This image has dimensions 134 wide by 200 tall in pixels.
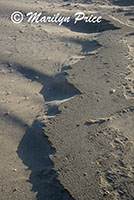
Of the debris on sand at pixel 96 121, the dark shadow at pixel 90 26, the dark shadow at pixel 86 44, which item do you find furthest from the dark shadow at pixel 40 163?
the dark shadow at pixel 90 26

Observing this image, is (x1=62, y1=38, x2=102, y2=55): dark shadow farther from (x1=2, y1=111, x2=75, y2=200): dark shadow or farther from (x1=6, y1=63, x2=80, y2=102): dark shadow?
(x1=2, y1=111, x2=75, y2=200): dark shadow

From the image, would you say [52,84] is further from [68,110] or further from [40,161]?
[40,161]

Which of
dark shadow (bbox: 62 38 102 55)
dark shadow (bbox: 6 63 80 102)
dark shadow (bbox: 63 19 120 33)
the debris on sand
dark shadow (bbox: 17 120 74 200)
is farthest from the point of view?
dark shadow (bbox: 63 19 120 33)

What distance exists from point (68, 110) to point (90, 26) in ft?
5.54

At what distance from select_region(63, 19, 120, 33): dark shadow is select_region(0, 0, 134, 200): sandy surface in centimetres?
1

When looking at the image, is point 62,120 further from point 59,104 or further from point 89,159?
point 89,159

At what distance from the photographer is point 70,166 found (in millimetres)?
2020

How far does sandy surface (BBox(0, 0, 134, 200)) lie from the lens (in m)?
1.96

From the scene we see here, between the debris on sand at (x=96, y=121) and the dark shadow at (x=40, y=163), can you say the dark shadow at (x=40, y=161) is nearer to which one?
the dark shadow at (x=40, y=163)

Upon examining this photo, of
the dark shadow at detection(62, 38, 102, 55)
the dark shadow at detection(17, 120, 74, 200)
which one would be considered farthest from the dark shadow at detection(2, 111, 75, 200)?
the dark shadow at detection(62, 38, 102, 55)

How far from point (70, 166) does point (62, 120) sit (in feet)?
1.44

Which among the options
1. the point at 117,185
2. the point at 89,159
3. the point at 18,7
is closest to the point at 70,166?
the point at 89,159

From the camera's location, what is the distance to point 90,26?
3.80 m

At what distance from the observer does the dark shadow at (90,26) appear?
3.64 m
